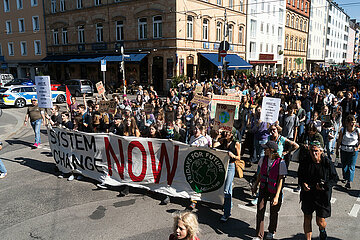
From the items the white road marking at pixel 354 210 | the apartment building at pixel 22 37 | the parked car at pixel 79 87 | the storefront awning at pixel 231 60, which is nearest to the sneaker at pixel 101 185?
the white road marking at pixel 354 210

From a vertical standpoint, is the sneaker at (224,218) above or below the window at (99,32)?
below

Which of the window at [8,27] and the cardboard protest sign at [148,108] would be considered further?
the window at [8,27]

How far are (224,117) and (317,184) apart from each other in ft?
9.36

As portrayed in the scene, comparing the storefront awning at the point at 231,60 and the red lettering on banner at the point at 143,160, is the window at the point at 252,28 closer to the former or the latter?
the storefront awning at the point at 231,60

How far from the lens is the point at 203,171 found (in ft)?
18.5

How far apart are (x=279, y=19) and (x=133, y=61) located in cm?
2757

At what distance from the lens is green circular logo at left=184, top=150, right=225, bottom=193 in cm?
539

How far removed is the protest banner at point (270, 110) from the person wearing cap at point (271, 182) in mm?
3028

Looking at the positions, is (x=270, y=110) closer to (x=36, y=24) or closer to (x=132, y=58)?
(x=132, y=58)

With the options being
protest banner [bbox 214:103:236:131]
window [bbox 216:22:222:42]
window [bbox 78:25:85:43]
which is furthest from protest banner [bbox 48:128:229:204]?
window [bbox 78:25:85:43]

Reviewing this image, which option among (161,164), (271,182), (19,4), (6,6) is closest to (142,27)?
(19,4)

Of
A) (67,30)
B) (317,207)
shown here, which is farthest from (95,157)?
(67,30)

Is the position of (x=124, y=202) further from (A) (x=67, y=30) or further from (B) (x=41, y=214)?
(A) (x=67, y=30)

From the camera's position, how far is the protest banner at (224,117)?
658 centimetres
